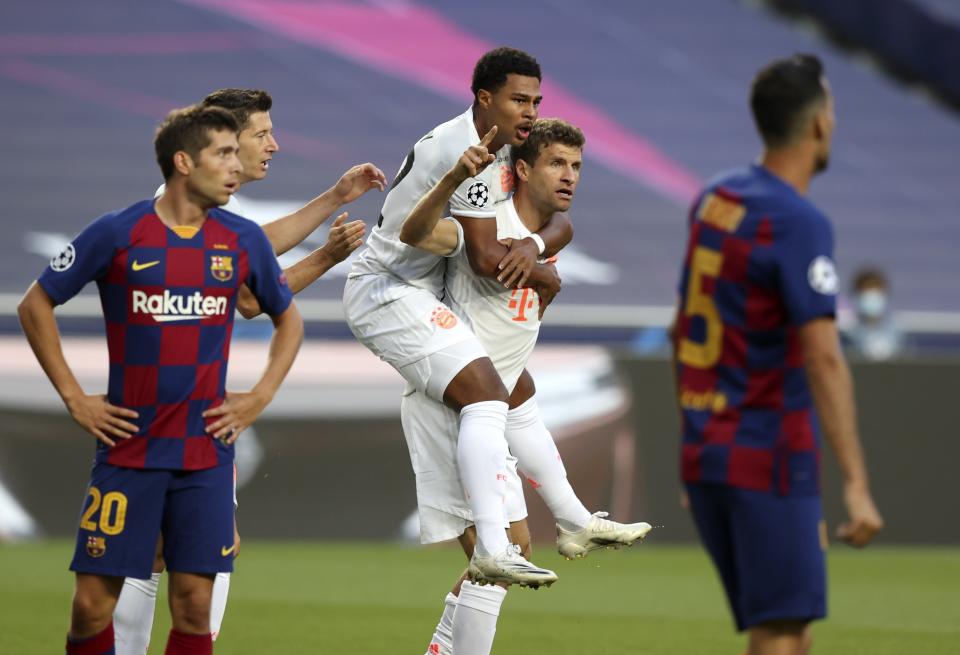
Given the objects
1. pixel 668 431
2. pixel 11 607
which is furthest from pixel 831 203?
pixel 11 607

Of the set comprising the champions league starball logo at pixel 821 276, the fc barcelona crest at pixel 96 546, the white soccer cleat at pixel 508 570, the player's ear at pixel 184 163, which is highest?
the player's ear at pixel 184 163

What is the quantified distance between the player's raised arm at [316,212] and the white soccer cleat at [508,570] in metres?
1.38

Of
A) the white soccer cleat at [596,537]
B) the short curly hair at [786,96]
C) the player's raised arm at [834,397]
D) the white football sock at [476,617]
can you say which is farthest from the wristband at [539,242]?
the player's raised arm at [834,397]

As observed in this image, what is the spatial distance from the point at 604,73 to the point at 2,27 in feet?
24.2

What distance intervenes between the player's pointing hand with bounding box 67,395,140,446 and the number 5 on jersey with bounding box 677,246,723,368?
1708mm

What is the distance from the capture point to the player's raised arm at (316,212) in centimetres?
569

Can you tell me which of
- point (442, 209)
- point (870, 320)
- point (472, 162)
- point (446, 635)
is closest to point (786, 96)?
point (472, 162)

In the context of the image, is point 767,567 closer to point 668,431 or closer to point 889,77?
point 668,431

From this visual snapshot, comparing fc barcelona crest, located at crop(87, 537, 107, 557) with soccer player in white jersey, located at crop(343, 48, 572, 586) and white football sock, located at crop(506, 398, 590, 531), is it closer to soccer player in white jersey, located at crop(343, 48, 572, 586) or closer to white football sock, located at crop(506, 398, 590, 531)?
soccer player in white jersey, located at crop(343, 48, 572, 586)

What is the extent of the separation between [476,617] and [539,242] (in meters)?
1.43

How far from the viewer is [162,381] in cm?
458

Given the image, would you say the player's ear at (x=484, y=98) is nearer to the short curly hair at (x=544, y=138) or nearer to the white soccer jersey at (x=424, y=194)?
the white soccer jersey at (x=424, y=194)

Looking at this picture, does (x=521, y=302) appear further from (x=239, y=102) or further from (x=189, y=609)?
(x=189, y=609)

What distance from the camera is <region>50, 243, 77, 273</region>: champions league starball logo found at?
4.56 m
